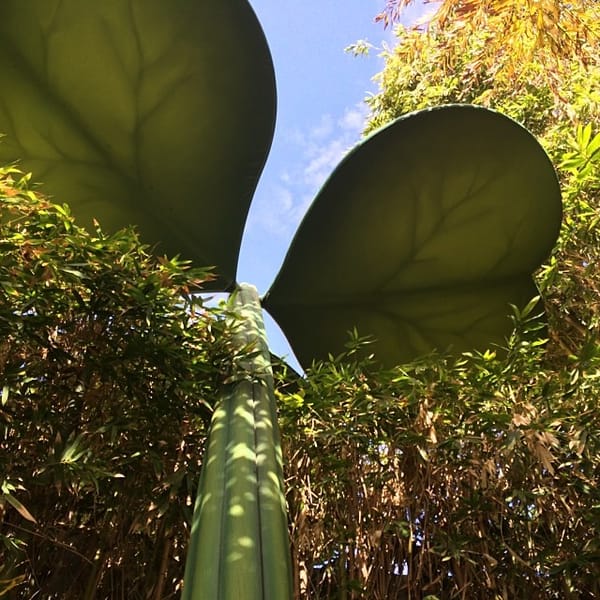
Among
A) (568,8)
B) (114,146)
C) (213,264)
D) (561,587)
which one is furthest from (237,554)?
(568,8)

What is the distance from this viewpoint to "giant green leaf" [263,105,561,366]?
1912mm

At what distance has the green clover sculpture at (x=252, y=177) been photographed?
5.73 feet

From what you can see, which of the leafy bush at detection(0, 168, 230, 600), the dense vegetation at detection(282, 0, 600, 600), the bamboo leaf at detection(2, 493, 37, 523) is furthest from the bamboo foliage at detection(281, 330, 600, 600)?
the bamboo leaf at detection(2, 493, 37, 523)

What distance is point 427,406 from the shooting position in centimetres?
175

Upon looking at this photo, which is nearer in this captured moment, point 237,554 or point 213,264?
point 237,554

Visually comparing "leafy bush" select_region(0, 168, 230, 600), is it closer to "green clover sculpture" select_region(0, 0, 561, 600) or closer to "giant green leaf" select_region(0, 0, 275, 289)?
"green clover sculpture" select_region(0, 0, 561, 600)

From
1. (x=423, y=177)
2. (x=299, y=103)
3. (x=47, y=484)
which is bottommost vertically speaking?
(x=47, y=484)

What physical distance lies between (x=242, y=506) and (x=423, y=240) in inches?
46.9

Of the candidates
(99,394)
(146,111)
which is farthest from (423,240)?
(99,394)

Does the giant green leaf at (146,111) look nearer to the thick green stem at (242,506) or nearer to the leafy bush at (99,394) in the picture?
the leafy bush at (99,394)

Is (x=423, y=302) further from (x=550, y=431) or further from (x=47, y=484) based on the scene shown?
(x=47, y=484)

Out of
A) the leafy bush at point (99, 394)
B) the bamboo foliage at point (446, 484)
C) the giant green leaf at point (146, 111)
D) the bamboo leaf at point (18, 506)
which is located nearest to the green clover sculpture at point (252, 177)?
the giant green leaf at point (146, 111)

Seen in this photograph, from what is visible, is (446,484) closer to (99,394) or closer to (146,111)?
(99,394)

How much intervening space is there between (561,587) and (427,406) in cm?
53
